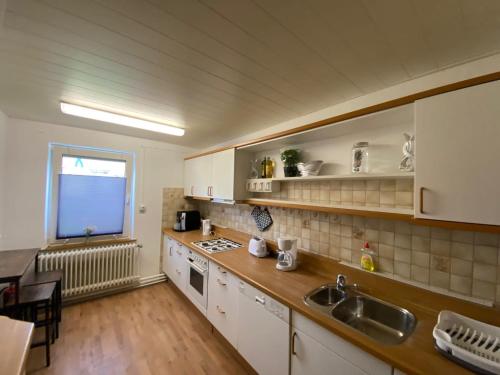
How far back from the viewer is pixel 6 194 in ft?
7.02

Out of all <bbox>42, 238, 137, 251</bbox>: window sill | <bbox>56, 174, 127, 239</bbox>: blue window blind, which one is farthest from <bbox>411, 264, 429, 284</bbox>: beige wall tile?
<bbox>56, 174, 127, 239</bbox>: blue window blind

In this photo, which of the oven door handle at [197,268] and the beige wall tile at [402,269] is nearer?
the beige wall tile at [402,269]

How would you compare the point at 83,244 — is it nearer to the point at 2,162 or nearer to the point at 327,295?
the point at 2,162

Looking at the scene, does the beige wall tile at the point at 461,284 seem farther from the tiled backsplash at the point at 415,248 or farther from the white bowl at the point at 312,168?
the white bowl at the point at 312,168

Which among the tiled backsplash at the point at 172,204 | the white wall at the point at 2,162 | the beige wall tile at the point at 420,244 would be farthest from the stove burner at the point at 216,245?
the white wall at the point at 2,162

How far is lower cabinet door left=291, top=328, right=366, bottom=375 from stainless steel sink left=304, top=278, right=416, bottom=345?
0.17 meters

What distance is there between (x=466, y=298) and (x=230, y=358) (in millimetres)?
1754

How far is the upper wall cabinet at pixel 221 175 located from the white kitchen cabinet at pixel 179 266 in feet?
2.47

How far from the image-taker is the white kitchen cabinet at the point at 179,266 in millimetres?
2488

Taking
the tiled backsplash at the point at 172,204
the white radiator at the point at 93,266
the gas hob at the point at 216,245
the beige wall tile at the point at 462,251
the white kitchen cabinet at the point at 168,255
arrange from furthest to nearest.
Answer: the tiled backsplash at the point at 172,204
the white kitchen cabinet at the point at 168,255
the white radiator at the point at 93,266
the gas hob at the point at 216,245
the beige wall tile at the point at 462,251

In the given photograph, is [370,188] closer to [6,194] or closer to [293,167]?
[293,167]

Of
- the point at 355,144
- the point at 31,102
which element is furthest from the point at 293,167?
the point at 31,102

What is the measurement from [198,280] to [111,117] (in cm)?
191

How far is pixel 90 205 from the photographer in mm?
2619
